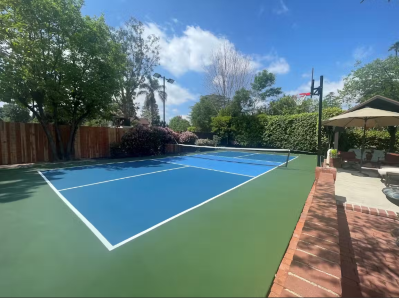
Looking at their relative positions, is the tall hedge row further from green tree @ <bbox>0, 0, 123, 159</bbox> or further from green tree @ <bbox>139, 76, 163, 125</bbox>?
green tree @ <bbox>0, 0, 123, 159</bbox>

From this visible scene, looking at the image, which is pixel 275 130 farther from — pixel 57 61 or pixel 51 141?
pixel 51 141

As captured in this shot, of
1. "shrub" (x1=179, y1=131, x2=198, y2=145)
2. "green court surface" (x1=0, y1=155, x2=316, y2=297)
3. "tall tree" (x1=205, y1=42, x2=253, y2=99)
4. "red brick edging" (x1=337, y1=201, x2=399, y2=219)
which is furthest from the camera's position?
"tall tree" (x1=205, y1=42, x2=253, y2=99)

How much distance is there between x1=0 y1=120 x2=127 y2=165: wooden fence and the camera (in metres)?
9.26

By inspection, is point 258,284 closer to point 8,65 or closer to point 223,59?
point 8,65

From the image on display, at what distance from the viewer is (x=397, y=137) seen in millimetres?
11656

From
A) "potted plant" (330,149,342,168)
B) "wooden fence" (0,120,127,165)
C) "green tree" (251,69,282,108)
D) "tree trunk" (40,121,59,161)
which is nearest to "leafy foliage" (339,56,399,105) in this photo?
"green tree" (251,69,282,108)

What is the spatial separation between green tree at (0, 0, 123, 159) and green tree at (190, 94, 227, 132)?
19198 mm

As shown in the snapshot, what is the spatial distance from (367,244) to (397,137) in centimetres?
1352

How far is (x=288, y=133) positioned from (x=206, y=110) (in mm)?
15532

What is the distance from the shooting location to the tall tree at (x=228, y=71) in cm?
2664

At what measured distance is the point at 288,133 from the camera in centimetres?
1739

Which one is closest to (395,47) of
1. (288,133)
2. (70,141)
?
(288,133)

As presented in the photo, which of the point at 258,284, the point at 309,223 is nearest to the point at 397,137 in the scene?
the point at 309,223

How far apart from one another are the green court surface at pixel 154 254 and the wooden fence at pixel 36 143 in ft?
25.0
